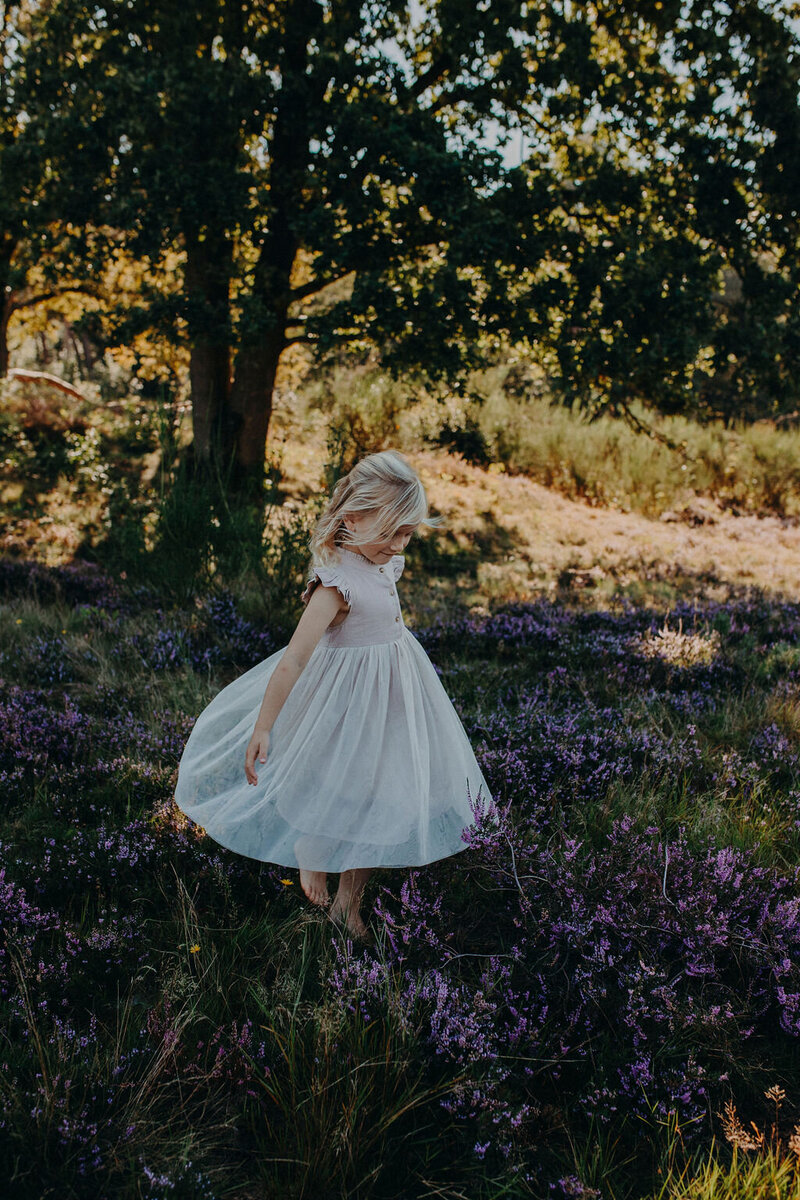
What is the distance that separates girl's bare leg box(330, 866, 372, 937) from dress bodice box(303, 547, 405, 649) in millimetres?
811

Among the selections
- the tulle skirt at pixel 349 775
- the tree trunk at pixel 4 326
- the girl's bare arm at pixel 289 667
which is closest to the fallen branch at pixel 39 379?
the tree trunk at pixel 4 326

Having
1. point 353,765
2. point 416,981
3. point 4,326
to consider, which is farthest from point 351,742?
point 4,326

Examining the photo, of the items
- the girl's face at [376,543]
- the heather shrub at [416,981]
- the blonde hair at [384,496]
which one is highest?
the blonde hair at [384,496]

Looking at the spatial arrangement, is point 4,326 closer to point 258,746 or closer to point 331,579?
→ point 331,579

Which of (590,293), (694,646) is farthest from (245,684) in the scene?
(590,293)

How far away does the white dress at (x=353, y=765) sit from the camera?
2.58 meters

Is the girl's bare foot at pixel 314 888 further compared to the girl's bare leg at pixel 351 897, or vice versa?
the girl's bare foot at pixel 314 888

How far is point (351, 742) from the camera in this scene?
8.66 feet

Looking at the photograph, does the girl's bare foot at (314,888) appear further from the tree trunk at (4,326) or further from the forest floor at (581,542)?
the tree trunk at (4,326)

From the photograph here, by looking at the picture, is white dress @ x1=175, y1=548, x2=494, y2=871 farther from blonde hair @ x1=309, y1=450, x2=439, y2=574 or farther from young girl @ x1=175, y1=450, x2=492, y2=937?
blonde hair @ x1=309, y1=450, x2=439, y2=574

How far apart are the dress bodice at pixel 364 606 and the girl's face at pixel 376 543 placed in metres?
0.03

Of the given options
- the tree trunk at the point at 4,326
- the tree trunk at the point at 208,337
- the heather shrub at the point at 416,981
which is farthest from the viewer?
the tree trunk at the point at 4,326

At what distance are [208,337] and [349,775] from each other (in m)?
7.57

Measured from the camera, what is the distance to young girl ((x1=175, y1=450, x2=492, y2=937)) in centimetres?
257
